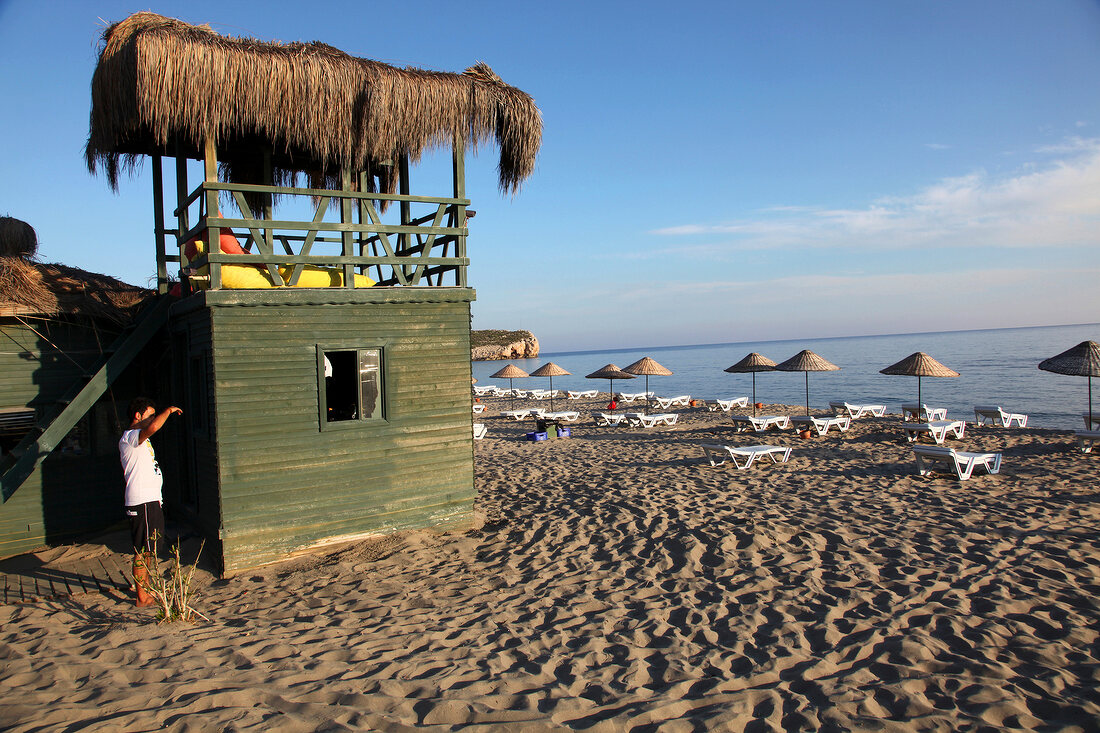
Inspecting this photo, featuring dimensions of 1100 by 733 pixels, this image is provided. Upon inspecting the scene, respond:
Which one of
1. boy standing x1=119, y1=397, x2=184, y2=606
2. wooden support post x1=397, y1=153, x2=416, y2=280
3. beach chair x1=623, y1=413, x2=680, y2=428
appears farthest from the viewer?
beach chair x1=623, y1=413, x2=680, y2=428

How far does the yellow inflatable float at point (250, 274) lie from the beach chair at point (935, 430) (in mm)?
13135

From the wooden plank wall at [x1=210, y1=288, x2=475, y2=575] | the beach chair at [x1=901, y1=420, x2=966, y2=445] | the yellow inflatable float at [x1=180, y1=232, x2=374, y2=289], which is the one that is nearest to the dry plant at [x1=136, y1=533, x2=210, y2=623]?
the wooden plank wall at [x1=210, y1=288, x2=475, y2=575]

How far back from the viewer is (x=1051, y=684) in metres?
3.97

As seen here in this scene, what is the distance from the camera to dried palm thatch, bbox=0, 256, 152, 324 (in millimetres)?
7859

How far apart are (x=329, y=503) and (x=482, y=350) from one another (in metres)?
117

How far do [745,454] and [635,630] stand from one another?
7.92 metres

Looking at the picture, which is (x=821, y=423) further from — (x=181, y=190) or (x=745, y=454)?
(x=181, y=190)

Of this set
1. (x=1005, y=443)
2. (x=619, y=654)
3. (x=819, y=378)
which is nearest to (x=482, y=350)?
(x=819, y=378)

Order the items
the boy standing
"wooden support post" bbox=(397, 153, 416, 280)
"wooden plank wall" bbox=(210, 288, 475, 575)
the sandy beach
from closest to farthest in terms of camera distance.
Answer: the sandy beach
the boy standing
"wooden plank wall" bbox=(210, 288, 475, 575)
"wooden support post" bbox=(397, 153, 416, 280)

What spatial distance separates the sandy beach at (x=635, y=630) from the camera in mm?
3746

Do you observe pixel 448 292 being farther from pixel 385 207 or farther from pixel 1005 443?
pixel 1005 443

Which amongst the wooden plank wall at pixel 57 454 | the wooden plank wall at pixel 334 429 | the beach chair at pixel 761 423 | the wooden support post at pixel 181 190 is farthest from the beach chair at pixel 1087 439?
the wooden plank wall at pixel 57 454

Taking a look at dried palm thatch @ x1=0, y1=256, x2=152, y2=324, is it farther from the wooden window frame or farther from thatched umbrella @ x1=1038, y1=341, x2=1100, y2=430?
thatched umbrella @ x1=1038, y1=341, x2=1100, y2=430

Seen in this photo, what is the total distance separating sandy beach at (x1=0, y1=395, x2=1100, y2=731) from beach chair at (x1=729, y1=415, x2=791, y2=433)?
7.55 meters
